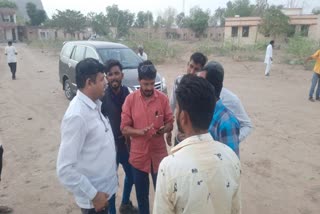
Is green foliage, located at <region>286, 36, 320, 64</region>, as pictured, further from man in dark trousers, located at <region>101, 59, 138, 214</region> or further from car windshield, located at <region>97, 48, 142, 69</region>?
man in dark trousers, located at <region>101, 59, 138, 214</region>

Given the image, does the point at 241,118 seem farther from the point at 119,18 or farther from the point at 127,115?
the point at 119,18

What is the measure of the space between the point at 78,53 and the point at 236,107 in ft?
21.8

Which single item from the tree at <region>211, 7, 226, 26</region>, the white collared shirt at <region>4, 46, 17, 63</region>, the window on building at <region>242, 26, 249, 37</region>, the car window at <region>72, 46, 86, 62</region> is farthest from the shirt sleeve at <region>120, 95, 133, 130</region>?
the tree at <region>211, 7, 226, 26</region>

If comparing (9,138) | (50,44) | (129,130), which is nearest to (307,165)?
(129,130)

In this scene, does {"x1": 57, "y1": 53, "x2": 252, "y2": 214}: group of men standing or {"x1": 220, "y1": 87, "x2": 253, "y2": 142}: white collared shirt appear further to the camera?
{"x1": 220, "y1": 87, "x2": 253, "y2": 142}: white collared shirt

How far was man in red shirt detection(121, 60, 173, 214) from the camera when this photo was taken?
8.85ft

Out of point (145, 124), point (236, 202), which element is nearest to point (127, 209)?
point (145, 124)

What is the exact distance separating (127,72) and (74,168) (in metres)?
5.23

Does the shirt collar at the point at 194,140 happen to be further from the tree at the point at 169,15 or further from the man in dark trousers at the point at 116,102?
the tree at the point at 169,15

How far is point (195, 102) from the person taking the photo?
1.30 metres

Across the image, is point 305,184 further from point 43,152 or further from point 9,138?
point 9,138

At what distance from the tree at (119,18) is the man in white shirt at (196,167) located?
39.3 m

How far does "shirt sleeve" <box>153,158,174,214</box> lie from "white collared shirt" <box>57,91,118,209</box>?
764 mm

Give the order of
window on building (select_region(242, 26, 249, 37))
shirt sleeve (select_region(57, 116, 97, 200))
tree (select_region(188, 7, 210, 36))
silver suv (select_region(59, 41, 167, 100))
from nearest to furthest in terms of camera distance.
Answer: shirt sleeve (select_region(57, 116, 97, 200)) < silver suv (select_region(59, 41, 167, 100)) < window on building (select_region(242, 26, 249, 37)) < tree (select_region(188, 7, 210, 36))
